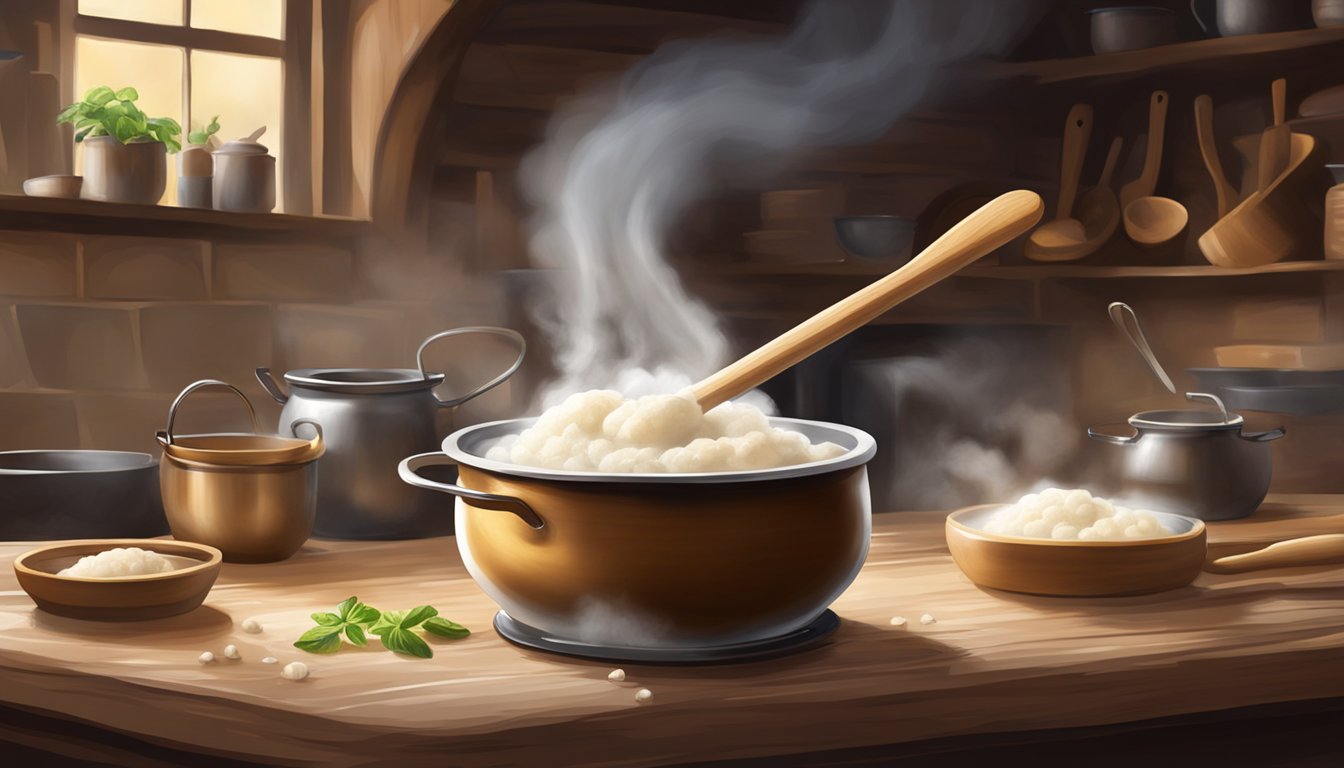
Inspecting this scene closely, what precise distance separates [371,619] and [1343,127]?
2027 mm

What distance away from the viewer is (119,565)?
1353 millimetres

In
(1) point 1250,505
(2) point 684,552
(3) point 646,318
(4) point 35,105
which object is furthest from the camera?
(3) point 646,318

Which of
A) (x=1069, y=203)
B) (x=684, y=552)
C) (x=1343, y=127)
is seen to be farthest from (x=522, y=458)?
(x=1343, y=127)

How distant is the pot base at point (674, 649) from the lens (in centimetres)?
120

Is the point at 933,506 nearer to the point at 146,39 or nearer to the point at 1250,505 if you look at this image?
the point at 1250,505

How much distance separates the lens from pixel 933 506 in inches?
88.7

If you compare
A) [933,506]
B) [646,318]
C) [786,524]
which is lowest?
[933,506]

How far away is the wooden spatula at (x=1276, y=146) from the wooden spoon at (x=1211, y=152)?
0.08 m

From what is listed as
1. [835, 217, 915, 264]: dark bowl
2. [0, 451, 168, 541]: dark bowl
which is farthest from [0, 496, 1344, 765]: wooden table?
[835, 217, 915, 264]: dark bowl

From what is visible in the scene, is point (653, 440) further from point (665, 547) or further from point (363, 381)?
point (363, 381)

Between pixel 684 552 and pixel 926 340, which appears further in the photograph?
pixel 926 340

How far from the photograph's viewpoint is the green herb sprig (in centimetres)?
124

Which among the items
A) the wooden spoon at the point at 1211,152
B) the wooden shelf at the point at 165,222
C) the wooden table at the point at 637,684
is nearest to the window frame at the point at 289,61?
the wooden shelf at the point at 165,222

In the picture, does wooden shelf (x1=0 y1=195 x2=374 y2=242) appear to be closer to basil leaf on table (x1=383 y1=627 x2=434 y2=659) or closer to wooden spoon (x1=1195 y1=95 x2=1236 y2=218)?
basil leaf on table (x1=383 y1=627 x2=434 y2=659)
